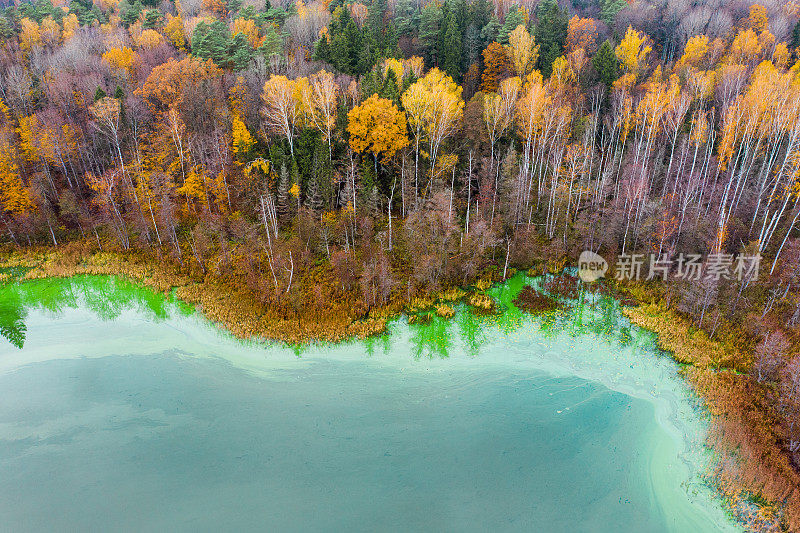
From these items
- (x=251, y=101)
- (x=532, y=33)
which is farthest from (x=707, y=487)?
(x=532, y=33)

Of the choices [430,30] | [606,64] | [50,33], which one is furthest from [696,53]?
[50,33]

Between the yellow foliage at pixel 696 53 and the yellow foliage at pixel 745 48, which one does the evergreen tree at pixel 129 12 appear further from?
the yellow foliage at pixel 745 48

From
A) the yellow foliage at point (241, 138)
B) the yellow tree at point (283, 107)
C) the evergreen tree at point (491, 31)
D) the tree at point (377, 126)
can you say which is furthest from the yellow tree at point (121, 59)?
the evergreen tree at point (491, 31)

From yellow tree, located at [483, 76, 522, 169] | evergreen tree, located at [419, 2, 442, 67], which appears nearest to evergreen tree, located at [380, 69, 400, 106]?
yellow tree, located at [483, 76, 522, 169]

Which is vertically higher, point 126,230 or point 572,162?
point 572,162

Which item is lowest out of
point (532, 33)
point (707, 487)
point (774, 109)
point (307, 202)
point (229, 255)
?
point (707, 487)

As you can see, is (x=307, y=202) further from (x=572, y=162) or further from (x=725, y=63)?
(x=725, y=63)

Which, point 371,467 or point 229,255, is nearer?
point 371,467

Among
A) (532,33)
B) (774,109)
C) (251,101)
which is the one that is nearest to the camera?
(774,109)
